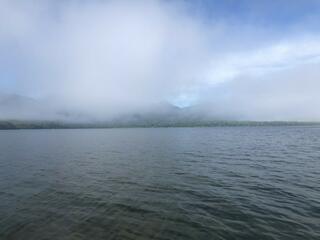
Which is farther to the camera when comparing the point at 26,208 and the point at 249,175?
the point at 249,175

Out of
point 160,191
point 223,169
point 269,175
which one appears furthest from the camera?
point 223,169

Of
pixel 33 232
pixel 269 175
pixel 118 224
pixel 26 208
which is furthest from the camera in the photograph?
pixel 269 175

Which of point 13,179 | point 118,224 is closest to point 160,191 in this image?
point 118,224

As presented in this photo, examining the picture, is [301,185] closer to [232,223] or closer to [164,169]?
[232,223]

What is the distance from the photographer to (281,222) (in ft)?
52.6

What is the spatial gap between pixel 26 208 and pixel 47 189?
6.79m

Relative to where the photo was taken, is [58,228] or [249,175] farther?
[249,175]

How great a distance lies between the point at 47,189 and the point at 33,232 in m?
12.3

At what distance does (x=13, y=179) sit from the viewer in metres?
31.9

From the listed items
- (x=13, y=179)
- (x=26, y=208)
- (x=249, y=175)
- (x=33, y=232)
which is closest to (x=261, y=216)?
(x=249, y=175)

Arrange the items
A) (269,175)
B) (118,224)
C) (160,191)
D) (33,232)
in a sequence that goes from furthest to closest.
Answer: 1. (269,175)
2. (160,191)
3. (118,224)
4. (33,232)

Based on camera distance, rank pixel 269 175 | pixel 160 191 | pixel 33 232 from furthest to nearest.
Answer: pixel 269 175, pixel 160 191, pixel 33 232

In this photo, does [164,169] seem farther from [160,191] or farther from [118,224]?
[118,224]

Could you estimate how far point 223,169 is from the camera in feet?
118
